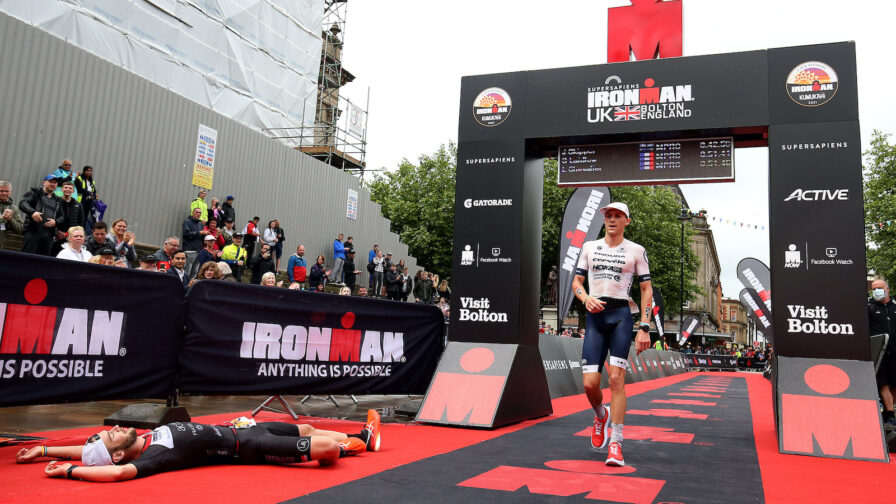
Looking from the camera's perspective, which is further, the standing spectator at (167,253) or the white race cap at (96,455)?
the standing spectator at (167,253)

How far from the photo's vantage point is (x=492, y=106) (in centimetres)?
845

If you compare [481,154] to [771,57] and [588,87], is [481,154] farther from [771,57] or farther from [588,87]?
[771,57]

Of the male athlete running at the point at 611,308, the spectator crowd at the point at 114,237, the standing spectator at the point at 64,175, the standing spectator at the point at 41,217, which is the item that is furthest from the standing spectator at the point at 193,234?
the male athlete running at the point at 611,308

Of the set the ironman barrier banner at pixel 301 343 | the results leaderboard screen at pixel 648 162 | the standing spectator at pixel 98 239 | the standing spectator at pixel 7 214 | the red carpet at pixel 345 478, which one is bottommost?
the red carpet at pixel 345 478

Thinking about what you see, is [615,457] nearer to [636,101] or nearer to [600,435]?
[600,435]

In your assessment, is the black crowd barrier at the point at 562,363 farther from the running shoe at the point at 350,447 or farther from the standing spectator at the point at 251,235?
the standing spectator at the point at 251,235

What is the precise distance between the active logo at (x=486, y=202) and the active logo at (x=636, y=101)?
4.68ft

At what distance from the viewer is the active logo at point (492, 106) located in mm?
8383

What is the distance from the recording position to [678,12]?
8695 millimetres

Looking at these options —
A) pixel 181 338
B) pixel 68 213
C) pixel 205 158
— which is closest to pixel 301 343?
pixel 181 338

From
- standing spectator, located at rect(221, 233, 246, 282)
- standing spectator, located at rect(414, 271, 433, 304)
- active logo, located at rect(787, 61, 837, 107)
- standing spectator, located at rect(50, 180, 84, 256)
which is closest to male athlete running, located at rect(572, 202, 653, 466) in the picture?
active logo, located at rect(787, 61, 837, 107)

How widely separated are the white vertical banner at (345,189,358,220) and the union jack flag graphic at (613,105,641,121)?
1675 cm

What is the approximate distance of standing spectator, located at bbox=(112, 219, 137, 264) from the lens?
10.3m

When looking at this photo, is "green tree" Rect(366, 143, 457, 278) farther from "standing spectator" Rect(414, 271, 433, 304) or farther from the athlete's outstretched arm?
the athlete's outstretched arm
